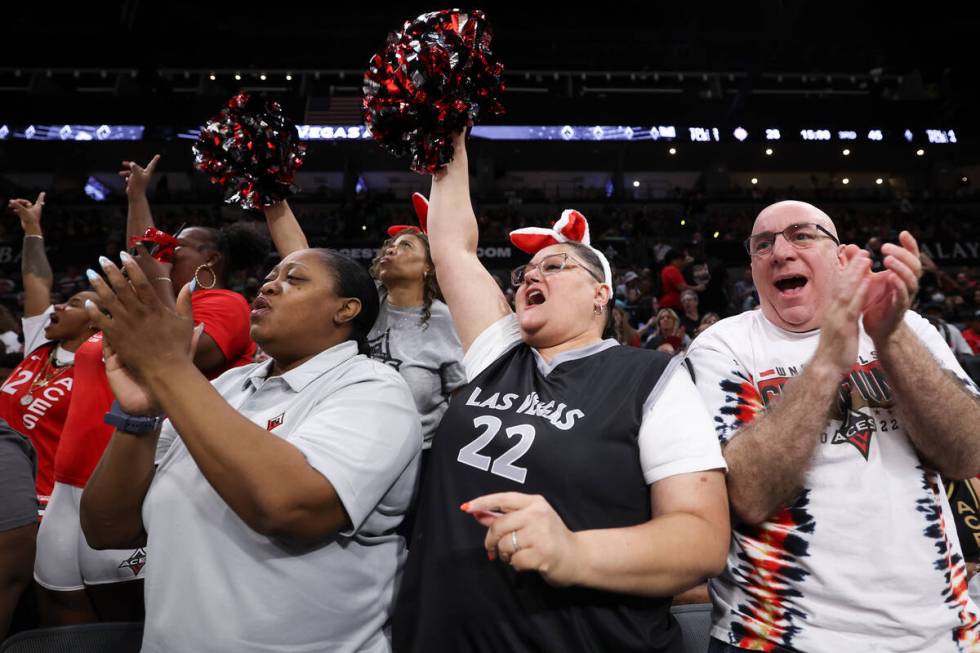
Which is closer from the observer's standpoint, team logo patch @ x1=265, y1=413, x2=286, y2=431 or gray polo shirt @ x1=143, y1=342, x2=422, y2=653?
gray polo shirt @ x1=143, y1=342, x2=422, y2=653

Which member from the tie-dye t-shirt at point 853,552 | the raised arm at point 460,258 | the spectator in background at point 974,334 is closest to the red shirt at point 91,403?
the raised arm at point 460,258

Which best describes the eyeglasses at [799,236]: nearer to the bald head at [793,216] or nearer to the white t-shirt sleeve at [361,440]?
the bald head at [793,216]

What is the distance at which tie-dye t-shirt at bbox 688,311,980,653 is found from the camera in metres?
1.36

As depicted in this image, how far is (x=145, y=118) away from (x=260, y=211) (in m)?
20.9

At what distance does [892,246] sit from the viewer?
1.36 metres

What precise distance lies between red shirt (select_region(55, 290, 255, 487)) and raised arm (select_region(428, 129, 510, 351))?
0.75m

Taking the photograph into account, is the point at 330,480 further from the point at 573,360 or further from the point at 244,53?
the point at 244,53

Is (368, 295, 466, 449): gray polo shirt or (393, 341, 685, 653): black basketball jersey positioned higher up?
(368, 295, 466, 449): gray polo shirt

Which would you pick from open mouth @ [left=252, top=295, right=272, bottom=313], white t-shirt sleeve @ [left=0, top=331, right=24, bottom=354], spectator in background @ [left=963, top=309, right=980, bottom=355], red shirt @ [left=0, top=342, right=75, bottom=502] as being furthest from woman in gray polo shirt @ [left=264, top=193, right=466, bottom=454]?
spectator in background @ [left=963, top=309, right=980, bottom=355]

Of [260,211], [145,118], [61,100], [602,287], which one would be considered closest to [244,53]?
[145,118]

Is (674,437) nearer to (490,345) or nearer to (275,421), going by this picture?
(490,345)

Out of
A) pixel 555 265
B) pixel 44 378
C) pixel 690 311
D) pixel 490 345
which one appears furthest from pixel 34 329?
pixel 690 311

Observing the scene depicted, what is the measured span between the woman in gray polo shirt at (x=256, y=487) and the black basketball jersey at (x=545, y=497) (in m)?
0.13

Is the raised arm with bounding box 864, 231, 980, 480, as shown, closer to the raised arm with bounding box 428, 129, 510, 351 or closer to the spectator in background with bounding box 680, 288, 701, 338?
the raised arm with bounding box 428, 129, 510, 351
